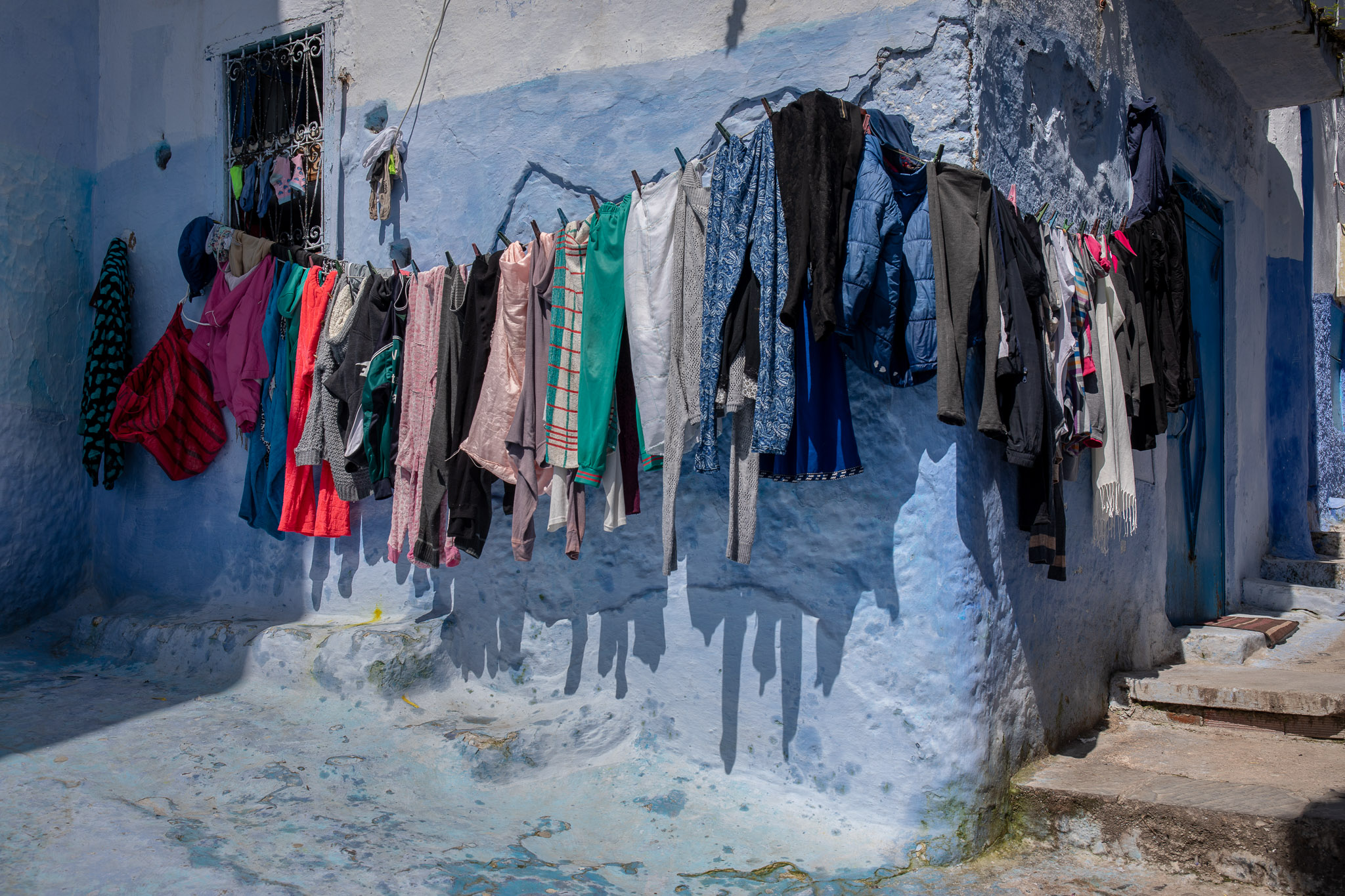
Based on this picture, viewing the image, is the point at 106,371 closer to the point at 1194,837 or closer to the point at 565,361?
the point at 565,361

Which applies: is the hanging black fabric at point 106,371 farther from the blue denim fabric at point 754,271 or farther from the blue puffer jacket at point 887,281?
the blue puffer jacket at point 887,281

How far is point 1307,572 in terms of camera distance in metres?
6.79

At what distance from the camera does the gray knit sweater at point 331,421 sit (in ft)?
14.8

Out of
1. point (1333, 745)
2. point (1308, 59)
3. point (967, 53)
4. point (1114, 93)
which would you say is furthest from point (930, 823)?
point (1308, 59)

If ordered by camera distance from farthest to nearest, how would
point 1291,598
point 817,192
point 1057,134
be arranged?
point 1291,598, point 1057,134, point 817,192

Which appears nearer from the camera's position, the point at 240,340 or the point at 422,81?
the point at 422,81

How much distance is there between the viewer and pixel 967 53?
3523 millimetres

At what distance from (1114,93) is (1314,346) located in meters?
4.87

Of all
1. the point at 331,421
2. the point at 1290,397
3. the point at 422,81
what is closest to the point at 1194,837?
the point at 331,421

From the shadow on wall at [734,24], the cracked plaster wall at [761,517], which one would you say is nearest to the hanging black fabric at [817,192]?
the cracked plaster wall at [761,517]

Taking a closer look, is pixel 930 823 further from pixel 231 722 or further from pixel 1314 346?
pixel 1314 346

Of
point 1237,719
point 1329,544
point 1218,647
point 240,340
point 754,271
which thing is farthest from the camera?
point 1329,544

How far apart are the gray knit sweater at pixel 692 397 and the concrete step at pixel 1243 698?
7.28 feet

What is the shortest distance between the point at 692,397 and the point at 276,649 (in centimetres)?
263
